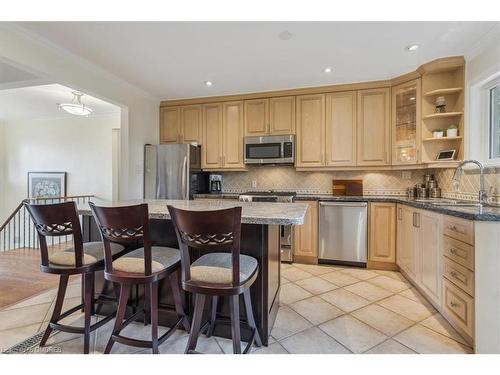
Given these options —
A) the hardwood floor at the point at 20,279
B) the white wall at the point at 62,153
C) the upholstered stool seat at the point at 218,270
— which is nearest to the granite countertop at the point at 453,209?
the upholstered stool seat at the point at 218,270

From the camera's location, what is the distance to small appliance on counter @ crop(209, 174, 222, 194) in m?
4.56

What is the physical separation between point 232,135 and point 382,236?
8.57 ft

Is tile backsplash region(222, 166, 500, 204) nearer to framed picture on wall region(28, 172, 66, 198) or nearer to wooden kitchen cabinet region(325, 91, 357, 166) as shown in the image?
wooden kitchen cabinet region(325, 91, 357, 166)

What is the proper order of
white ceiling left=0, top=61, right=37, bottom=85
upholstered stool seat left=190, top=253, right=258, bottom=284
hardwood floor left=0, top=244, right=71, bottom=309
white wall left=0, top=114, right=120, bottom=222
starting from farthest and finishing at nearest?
white wall left=0, top=114, right=120, bottom=222, white ceiling left=0, top=61, right=37, bottom=85, hardwood floor left=0, top=244, right=71, bottom=309, upholstered stool seat left=190, top=253, right=258, bottom=284

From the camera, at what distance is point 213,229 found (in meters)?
1.29

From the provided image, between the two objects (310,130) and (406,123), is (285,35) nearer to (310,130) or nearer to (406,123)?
(310,130)

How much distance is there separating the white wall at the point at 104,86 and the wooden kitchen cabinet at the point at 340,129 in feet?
9.12

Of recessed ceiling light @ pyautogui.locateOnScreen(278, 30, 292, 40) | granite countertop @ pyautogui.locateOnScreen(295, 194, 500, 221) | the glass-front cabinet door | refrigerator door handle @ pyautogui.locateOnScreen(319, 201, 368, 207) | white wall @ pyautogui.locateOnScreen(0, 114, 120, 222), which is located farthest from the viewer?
white wall @ pyautogui.locateOnScreen(0, 114, 120, 222)

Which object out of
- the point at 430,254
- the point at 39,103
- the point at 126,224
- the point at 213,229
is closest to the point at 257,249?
the point at 213,229

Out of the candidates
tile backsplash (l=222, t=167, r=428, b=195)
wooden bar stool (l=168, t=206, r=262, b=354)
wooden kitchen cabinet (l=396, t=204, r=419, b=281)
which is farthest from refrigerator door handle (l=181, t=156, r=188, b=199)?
wooden kitchen cabinet (l=396, t=204, r=419, b=281)

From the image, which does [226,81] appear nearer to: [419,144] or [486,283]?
[419,144]

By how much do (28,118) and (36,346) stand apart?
20.2 ft

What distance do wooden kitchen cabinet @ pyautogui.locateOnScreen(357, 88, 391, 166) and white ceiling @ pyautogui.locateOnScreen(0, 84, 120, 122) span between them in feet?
13.6
